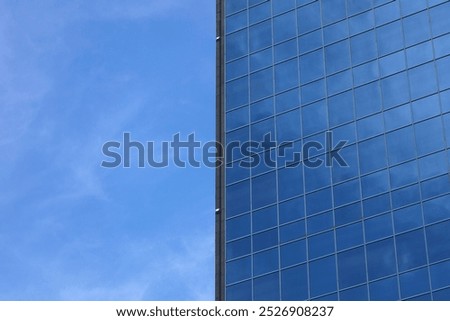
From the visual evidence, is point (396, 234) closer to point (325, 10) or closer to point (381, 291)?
point (381, 291)

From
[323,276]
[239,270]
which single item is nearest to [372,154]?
[323,276]

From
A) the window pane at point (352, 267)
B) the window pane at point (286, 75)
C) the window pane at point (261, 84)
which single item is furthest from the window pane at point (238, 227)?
the window pane at point (286, 75)

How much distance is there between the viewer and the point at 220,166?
96.4m

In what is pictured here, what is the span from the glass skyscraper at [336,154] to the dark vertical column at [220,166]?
0.12 m

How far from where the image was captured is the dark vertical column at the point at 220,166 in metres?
91.2

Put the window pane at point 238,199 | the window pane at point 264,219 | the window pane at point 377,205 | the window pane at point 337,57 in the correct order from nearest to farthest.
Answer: the window pane at point 377,205 → the window pane at point 264,219 → the window pane at point 238,199 → the window pane at point 337,57

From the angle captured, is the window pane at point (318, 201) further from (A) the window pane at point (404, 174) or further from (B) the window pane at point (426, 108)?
(B) the window pane at point (426, 108)

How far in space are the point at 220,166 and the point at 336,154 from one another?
33.2 feet

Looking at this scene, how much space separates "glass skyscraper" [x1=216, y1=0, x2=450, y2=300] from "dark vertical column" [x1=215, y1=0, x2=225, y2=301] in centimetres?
12

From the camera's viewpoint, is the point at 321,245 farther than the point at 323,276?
Yes

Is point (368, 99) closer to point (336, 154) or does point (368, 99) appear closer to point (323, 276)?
point (336, 154)

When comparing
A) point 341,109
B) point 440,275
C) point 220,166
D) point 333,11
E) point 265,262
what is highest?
point 333,11
